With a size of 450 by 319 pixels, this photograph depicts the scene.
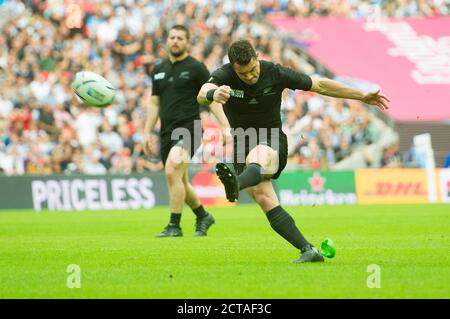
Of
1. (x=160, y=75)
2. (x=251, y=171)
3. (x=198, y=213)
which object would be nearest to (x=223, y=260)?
(x=251, y=171)

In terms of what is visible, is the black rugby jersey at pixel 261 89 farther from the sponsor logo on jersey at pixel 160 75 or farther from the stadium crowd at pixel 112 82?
the stadium crowd at pixel 112 82

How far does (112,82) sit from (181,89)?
1304 cm

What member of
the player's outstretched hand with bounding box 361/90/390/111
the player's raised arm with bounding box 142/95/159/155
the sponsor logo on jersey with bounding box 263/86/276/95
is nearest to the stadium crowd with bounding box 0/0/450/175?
the player's raised arm with bounding box 142/95/159/155

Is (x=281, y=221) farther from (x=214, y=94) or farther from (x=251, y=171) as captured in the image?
(x=214, y=94)

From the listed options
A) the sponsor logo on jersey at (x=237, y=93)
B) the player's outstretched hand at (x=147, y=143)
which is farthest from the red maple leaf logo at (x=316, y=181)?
the sponsor logo on jersey at (x=237, y=93)

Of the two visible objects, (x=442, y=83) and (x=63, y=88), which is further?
(x=442, y=83)

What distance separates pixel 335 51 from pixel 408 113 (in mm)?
3108

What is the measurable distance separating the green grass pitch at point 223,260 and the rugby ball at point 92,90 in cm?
180

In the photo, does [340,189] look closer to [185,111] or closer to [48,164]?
[48,164]

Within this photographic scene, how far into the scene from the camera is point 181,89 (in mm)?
14422

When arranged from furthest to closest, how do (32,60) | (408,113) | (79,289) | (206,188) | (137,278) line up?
(408,113)
(32,60)
(206,188)
(137,278)
(79,289)

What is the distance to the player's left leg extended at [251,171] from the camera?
929 cm

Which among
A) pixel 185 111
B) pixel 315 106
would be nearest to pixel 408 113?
pixel 315 106

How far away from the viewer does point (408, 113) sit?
103ft
